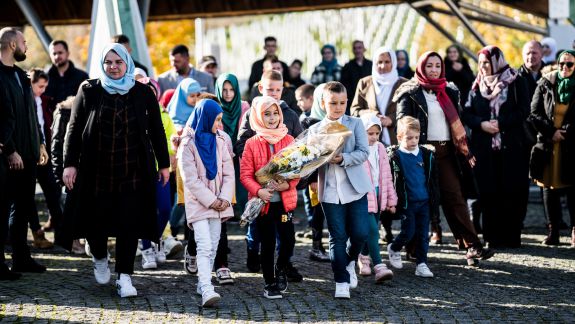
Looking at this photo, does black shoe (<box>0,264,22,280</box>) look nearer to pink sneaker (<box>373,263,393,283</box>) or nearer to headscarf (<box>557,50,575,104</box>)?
pink sneaker (<box>373,263,393,283</box>)

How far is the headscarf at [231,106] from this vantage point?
10523mm

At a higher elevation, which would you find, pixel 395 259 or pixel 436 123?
pixel 436 123

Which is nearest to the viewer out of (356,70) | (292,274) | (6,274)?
(292,274)

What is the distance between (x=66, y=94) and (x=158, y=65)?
97.5 feet

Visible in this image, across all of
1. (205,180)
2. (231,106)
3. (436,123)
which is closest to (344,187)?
(205,180)

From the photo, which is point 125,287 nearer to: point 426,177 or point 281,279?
point 281,279

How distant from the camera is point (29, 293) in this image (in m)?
8.61

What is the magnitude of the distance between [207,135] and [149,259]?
86.2 inches

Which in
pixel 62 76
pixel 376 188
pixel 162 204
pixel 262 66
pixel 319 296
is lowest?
pixel 319 296

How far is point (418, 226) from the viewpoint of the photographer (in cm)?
962

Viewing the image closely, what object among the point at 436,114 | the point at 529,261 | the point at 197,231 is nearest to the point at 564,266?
the point at 529,261

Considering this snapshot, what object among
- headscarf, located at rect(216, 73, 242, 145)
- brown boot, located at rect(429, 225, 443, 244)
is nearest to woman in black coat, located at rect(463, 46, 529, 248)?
brown boot, located at rect(429, 225, 443, 244)

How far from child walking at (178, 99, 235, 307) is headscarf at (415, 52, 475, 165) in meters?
2.73

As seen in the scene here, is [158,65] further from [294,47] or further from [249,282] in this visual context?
[249,282]
